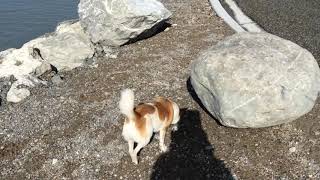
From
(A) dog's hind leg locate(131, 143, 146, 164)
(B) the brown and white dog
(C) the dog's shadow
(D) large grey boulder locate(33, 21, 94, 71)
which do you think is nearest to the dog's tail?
(B) the brown and white dog

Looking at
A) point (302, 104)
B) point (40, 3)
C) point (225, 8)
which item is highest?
point (302, 104)

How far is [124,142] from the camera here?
9.77 metres

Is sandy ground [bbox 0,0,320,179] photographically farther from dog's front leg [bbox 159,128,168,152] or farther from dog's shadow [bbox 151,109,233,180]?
dog's front leg [bbox 159,128,168,152]

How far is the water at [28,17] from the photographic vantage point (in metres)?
18.9

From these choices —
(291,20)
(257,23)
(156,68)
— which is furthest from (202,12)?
(156,68)

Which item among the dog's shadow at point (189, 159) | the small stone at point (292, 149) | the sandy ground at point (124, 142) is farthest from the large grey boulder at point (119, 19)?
the small stone at point (292, 149)

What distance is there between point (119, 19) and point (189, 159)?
20.3 feet

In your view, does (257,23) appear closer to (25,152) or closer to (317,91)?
(317,91)

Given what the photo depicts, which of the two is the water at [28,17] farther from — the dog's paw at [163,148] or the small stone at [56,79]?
the dog's paw at [163,148]

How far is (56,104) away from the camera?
1150 cm

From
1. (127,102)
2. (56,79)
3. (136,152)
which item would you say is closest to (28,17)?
(56,79)

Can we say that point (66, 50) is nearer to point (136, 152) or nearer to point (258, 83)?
point (136, 152)

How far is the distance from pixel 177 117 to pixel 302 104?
8.49 feet

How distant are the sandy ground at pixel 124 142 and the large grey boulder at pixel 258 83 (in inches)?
18.5
